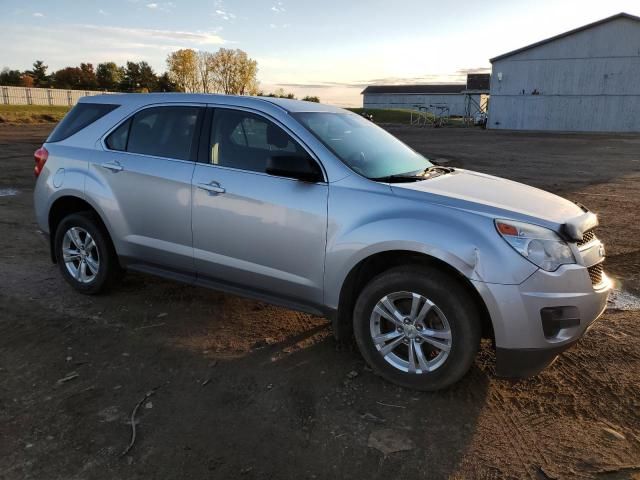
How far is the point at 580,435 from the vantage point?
2.92m

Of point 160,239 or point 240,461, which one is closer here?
point 240,461

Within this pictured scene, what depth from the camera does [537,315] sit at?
2961 millimetres

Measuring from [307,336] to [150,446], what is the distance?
1661 millimetres

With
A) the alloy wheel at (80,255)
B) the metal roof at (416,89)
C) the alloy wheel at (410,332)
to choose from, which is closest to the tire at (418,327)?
the alloy wheel at (410,332)

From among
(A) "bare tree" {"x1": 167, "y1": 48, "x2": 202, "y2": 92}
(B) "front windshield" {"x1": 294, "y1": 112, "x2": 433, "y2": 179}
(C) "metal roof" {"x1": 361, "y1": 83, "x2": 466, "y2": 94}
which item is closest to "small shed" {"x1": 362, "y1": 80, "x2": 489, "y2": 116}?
(C) "metal roof" {"x1": 361, "y1": 83, "x2": 466, "y2": 94}

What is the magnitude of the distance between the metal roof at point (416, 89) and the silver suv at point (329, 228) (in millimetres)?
88762

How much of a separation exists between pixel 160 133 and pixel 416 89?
92733mm

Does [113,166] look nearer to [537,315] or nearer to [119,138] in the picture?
[119,138]

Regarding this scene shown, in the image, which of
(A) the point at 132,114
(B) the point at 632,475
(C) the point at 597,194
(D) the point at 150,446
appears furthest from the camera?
(C) the point at 597,194

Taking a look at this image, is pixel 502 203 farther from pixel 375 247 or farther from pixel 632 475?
pixel 632 475

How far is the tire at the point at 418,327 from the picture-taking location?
10.2 feet

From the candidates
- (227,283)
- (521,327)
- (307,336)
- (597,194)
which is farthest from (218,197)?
(597,194)

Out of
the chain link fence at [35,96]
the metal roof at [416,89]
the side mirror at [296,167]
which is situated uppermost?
the metal roof at [416,89]

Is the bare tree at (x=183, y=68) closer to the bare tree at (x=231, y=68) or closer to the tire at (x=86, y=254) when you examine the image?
the bare tree at (x=231, y=68)
